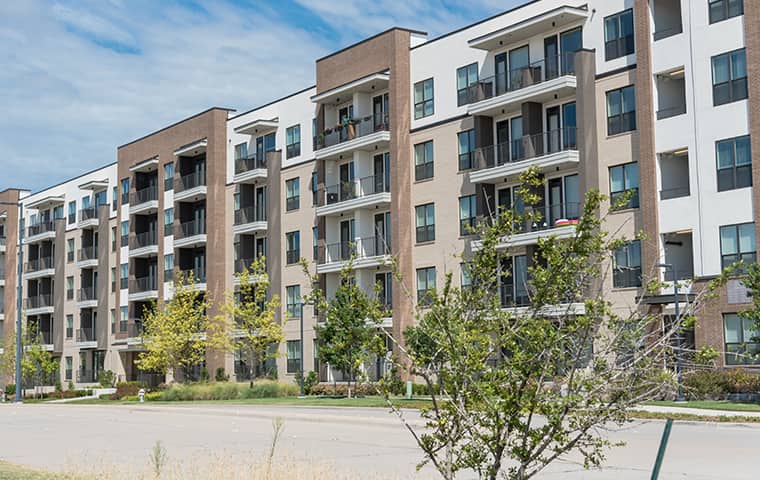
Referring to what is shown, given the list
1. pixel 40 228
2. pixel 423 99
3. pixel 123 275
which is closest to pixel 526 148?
pixel 423 99

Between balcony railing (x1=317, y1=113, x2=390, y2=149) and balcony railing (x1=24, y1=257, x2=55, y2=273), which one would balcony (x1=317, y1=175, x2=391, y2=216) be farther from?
balcony railing (x1=24, y1=257, x2=55, y2=273)

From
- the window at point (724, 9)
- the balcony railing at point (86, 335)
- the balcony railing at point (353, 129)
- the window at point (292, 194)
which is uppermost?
the window at point (724, 9)

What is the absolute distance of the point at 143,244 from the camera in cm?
7412

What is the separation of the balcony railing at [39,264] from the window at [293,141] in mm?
37246

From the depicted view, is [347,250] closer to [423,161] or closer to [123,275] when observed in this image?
[423,161]

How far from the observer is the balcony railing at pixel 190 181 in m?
66.8

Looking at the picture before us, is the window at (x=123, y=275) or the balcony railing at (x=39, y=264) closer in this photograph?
the window at (x=123, y=275)

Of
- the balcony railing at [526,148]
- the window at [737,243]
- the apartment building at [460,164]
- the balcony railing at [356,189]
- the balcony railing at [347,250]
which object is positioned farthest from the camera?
the balcony railing at [347,250]

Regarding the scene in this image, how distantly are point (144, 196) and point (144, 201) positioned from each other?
382mm

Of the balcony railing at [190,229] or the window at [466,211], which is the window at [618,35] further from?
the balcony railing at [190,229]

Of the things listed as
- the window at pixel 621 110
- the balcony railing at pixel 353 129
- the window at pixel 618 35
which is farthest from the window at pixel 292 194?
the window at pixel 618 35

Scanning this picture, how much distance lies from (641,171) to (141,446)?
2446cm

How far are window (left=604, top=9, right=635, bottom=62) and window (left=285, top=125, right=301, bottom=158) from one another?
23.2 m

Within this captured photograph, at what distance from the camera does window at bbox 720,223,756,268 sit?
36.1 m
